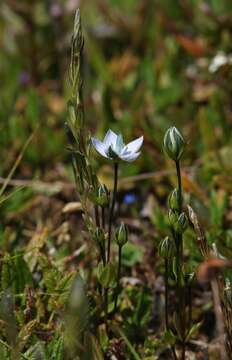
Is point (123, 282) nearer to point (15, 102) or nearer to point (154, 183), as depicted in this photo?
point (154, 183)

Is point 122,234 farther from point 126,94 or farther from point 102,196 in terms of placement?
point 126,94

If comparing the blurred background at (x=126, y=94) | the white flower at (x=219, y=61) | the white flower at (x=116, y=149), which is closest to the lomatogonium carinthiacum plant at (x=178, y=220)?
the white flower at (x=116, y=149)

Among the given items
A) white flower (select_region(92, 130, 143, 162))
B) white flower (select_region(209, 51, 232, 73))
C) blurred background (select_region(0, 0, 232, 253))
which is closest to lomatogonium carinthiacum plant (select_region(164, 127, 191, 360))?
white flower (select_region(92, 130, 143, 162))

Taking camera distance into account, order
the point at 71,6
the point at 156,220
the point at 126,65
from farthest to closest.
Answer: the point at 71,6
the point at 126,65
the point at 156,220

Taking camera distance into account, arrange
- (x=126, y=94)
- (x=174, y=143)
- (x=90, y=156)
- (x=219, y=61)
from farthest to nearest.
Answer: (x=126, y=94) < (x=219, y=61) < (x=90, y=156) < (x=174, y=143)

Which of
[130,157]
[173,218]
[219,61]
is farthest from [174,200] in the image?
[219,61]

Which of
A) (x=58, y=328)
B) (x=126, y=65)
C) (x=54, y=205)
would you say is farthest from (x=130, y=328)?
(x=126, y=65)

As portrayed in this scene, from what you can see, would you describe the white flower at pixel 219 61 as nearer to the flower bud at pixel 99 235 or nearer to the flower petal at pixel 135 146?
the flower petal at pixel 135 146
